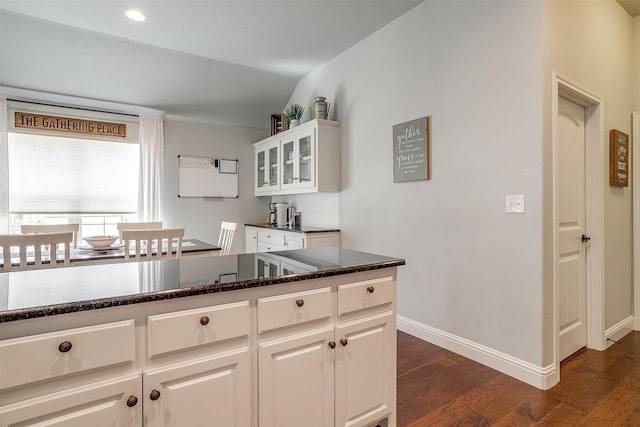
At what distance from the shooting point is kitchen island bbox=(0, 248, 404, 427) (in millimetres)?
899

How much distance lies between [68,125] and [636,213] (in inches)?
233

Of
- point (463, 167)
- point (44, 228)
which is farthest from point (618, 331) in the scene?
→ point (44, 228)

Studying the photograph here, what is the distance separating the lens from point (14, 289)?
1055mm

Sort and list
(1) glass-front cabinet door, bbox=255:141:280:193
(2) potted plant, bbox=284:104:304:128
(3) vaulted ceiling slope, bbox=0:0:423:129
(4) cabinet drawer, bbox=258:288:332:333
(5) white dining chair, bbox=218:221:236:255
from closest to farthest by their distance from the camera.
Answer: (4) cabinet drawer, bbox=258:288:332:333 < (3) vaulted ceiling slope, bbox=0:0:423:129 < (5) white dining chair, bbox=218:221:236:255 < (2) potted plant, bbox=284:104:304:128 < (1) glass-front cabinet door, bbox=255:141:280:193

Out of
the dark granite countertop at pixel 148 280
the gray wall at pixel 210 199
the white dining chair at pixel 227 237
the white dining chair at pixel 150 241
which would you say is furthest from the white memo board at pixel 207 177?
the dark granite countertop at pixel 148 280

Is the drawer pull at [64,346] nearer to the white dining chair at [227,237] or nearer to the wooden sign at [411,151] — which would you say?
the white dining chair at [227,237]

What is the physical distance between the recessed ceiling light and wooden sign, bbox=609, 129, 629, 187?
4.05 meters

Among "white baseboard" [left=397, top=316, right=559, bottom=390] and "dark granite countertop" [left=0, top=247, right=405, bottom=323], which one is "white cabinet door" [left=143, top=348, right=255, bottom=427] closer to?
"dark granite countertop" [left=0, top=247, right=405, bottom=323]

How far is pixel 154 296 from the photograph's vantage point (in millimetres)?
1018

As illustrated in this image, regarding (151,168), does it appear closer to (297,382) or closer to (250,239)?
(250,239)

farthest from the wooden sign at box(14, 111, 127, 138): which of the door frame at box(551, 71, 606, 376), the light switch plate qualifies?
the door frame at box(551, 71, 606, 376)

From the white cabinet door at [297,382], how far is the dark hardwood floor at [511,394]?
0.66 meters

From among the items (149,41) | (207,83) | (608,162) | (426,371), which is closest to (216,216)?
(207,83)

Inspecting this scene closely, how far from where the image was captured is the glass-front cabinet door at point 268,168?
450 cm
